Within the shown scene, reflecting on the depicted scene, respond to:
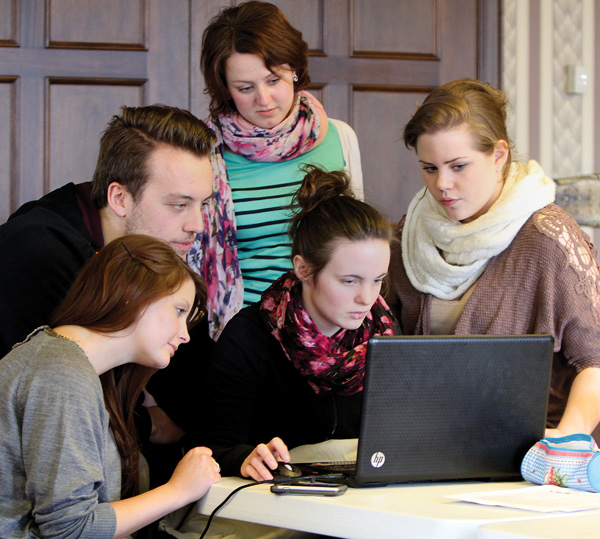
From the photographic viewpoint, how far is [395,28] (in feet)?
9.41

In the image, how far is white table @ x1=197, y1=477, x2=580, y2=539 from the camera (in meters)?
1.01

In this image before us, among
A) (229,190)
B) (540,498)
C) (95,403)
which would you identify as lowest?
(540,498)

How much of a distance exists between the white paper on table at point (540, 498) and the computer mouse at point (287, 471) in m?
0.25

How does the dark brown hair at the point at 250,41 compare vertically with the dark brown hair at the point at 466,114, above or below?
above

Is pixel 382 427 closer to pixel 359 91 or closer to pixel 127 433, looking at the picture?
pixel 127 433

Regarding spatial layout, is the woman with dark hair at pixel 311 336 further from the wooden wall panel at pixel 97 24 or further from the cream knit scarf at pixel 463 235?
the wooden wall panel at pixel 97 24

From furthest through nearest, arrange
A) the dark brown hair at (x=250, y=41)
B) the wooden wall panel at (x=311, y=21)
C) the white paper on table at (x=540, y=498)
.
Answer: the wooden wall panel at (x=311, y=21)
the dark brown hair at (x=250, y=41)
the white paper on table at (x=540, y=498)

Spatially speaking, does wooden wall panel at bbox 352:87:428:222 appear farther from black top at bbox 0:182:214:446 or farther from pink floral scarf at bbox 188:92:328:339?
black top at bbox 0:182:214:446

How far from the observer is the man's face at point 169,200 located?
1792 mm

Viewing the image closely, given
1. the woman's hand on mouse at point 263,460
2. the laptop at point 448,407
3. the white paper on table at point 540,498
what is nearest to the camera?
the white paper on table at point 540,498

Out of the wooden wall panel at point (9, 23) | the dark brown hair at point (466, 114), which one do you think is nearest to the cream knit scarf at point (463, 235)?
the dark brown hair at point (466, 114)

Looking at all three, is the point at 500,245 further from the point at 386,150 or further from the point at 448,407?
the point at 386,150

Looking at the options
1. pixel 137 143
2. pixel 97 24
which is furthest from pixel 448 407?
pixel 97 24

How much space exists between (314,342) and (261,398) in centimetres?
18
